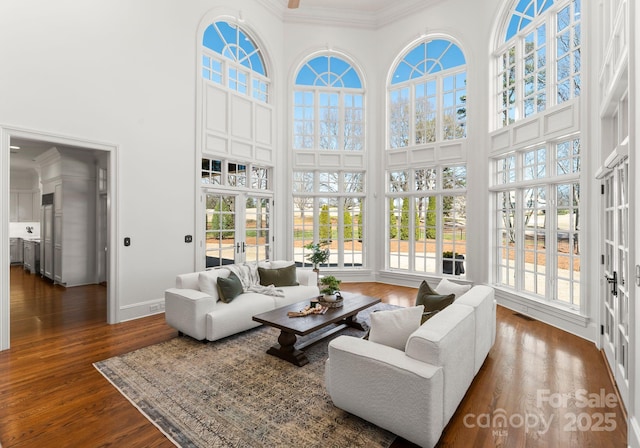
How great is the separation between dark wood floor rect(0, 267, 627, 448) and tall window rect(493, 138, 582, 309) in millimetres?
743

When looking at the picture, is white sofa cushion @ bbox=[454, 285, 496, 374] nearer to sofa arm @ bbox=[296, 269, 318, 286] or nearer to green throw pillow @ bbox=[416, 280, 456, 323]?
green throw pillow @ bbox=[416, 280, 456, 323]

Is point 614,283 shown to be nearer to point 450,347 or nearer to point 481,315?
point 481,315

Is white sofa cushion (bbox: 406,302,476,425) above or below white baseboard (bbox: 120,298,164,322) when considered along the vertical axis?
above

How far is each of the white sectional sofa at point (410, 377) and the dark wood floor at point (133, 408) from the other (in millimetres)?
226

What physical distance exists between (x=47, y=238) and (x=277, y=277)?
620cm

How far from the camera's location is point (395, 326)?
2467 millimetres

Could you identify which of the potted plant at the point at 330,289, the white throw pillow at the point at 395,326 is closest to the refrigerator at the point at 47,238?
the potted plant at the point at 330,289

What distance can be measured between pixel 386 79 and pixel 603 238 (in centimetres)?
541

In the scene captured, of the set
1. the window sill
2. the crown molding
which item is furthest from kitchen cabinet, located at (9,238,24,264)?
the window sill

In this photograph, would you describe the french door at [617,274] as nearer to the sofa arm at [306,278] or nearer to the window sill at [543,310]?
the window sill at [543,310]

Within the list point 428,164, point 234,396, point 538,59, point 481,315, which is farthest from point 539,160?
point 234,396

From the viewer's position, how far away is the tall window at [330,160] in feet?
25.0

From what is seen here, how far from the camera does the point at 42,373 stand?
312cm

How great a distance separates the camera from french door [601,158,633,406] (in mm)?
2699
